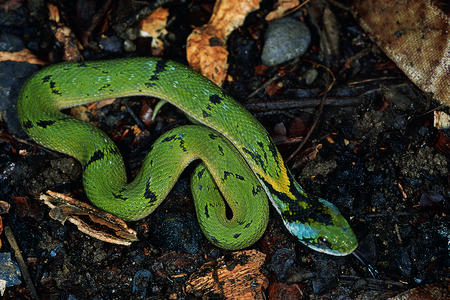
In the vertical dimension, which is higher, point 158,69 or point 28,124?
point 158,69

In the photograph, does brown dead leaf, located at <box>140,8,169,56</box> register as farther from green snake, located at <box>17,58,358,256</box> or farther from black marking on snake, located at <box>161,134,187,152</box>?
black marking on snake, located at <box>161,134,187,152</box>

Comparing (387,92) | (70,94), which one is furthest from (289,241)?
(70,94)

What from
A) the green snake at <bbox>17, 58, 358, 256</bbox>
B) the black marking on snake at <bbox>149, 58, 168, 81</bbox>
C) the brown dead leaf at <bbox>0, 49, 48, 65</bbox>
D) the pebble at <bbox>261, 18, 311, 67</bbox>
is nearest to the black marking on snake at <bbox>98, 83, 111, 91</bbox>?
the green snake at <bbox>17, 58, 358, 256</bbox>

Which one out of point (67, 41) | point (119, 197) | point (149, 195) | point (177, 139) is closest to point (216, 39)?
point (177, 139)

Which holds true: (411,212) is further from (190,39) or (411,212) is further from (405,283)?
(190,39)

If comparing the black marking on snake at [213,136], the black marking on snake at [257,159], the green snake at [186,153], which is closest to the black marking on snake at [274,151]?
the green snake at [186,153]

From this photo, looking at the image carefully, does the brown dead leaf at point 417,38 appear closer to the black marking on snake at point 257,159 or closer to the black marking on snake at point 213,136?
the black marking on snake at point 257,159

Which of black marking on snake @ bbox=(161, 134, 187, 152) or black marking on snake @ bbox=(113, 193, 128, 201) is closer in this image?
black marking on snake @ bbox=(113, 193, 128, 201)

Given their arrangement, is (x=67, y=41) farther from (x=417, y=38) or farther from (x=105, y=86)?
(x=417, y=38)
